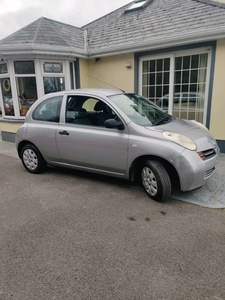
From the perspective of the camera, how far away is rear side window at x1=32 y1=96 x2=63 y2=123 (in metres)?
4.63

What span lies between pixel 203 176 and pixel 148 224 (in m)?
1.13

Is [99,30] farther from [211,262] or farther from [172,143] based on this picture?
[211,262]

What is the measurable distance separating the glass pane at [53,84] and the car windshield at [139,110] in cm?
422

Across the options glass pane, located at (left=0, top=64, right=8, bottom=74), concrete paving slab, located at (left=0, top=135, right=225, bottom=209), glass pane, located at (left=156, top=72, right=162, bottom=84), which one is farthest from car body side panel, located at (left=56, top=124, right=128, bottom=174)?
glass pane, located at (left=0, top=64, right=8, bottom=74)

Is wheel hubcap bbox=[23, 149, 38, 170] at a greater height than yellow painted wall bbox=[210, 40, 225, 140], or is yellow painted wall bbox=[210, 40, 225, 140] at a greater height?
yellow painted wall bbox=[210, 40, 225, 140]

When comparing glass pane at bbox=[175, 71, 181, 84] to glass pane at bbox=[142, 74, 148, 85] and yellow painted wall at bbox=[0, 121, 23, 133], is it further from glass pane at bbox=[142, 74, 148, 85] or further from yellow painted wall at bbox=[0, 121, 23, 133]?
yellow painted wall at bbox=[0, 121, 23, 133]

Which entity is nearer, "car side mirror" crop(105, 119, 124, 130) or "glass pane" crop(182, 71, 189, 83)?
"car side mirror" crop(105, 119, 124, 130)

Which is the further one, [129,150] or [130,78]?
[130,78]

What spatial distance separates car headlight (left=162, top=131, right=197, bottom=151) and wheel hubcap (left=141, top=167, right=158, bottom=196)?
0.61 metres

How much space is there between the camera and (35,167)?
5.16 meters

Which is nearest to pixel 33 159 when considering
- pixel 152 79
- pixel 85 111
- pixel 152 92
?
pixel 85 111

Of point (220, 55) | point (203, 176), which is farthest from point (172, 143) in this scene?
point (220, 55)

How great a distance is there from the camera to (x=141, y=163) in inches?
152

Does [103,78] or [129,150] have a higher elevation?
[103,78]
